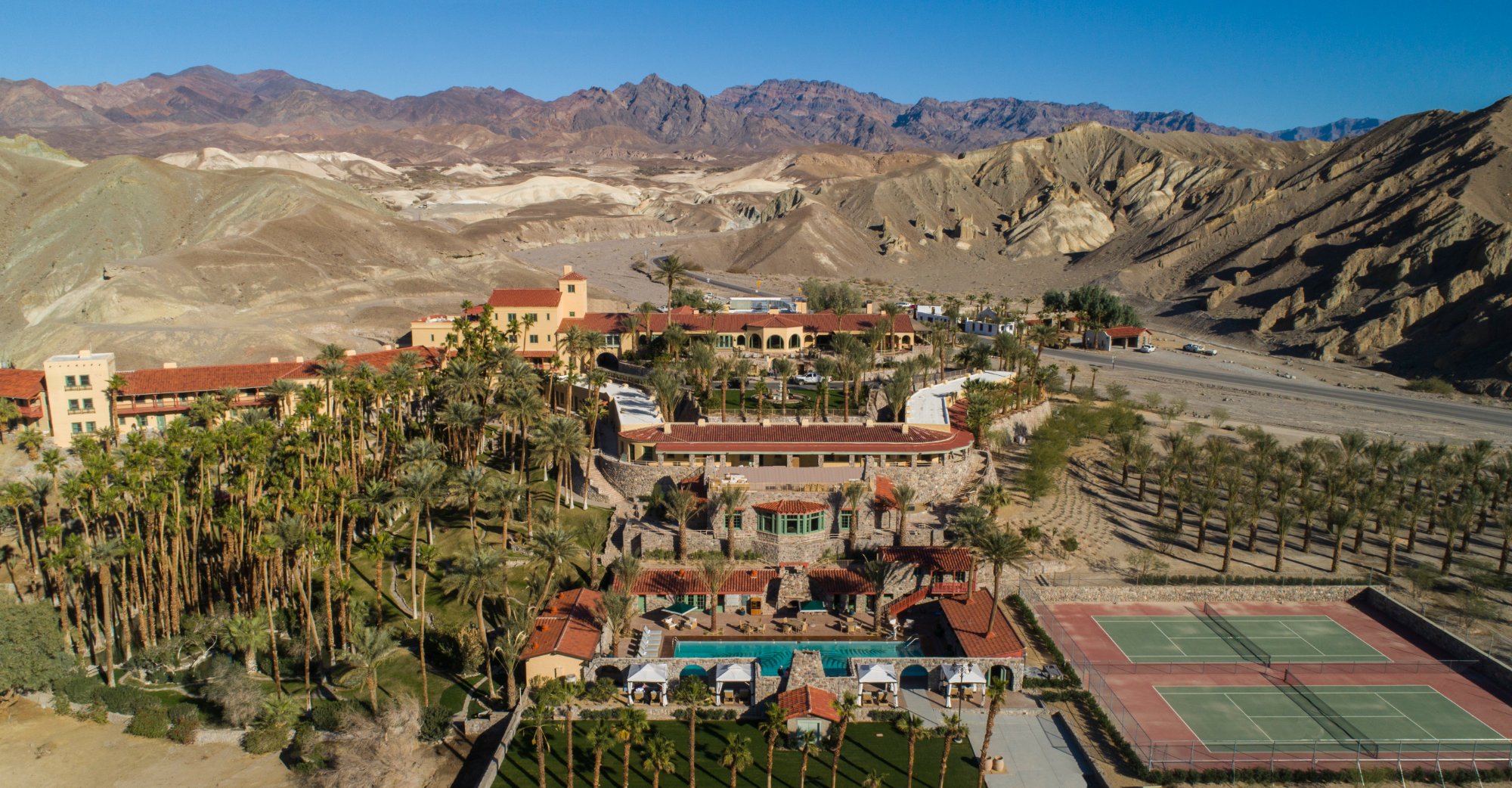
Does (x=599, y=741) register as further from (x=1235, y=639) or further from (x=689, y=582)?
(x=1235, y=639)

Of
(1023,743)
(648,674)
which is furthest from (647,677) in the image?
(1023,743)

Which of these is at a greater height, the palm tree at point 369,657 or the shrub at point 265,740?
the palm tree at point 369,657

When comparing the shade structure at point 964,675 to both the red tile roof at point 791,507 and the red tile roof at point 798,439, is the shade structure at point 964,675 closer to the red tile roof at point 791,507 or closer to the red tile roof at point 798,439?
the red tile roof at point 791,507

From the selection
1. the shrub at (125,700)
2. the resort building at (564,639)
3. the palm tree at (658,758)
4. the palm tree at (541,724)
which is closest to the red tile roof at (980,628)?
the palm tree at (658,758)

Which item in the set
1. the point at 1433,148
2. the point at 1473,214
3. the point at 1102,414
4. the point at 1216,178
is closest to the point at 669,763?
the point at 1102,414

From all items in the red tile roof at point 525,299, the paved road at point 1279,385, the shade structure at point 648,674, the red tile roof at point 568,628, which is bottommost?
the shade structure at point 648,674

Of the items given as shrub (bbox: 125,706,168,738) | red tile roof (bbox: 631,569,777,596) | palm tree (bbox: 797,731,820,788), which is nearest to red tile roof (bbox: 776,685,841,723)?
palm tree (bbox: 797,731,820,788)
